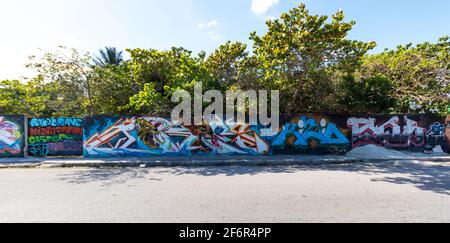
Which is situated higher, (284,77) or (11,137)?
(284,77)

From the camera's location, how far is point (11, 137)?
10109mm

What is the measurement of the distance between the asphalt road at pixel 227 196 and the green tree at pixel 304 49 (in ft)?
17.3

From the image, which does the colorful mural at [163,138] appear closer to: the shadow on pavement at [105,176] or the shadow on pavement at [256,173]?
the shadow on pavement at [256,173]

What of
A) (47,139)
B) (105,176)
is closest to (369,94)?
(105,176)

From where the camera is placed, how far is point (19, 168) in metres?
8.42

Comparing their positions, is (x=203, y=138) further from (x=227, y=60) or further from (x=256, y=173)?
(x=227, y=60)

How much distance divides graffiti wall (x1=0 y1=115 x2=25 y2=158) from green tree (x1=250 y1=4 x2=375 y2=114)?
1167cm

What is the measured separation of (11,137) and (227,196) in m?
11.3

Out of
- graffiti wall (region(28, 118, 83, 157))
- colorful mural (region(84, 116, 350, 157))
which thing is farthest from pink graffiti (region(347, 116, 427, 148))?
graffiti wall (region(28, 118, 83, 157))

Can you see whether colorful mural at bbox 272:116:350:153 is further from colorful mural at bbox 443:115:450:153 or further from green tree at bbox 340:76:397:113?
colorful mural at bbox 443:115:450:153

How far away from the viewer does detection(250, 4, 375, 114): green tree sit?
9.66 metres

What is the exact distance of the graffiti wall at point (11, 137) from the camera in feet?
33.1
